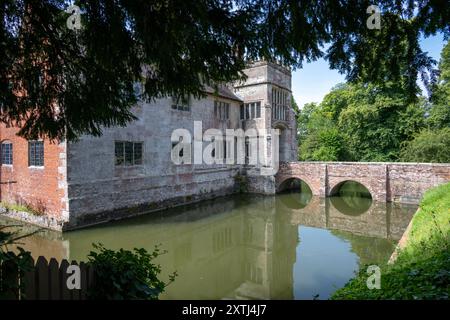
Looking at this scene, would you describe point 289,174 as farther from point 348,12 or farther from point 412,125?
point 348,12

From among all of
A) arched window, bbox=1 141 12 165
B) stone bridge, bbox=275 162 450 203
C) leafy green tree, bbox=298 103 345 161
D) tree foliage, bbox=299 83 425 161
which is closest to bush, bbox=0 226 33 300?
arched window, bbox=1 141 12 165

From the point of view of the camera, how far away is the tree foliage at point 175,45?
117 inches

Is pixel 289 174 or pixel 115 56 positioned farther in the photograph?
pixel 289 174

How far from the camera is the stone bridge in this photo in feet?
52.0

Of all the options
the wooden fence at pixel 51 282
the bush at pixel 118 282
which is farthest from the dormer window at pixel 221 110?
the wooden fence at pixel 51 282

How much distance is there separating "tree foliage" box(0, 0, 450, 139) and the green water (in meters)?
4.45

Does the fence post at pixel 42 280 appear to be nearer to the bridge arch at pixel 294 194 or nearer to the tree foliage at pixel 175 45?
the tree foliage at pixel 175 45

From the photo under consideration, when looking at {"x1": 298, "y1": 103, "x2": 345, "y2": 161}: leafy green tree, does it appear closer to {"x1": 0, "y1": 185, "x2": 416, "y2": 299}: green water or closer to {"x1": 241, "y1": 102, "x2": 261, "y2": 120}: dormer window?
{"x1": 241, "y1": 102, "x2": 261, "y2": 120}: dormer window

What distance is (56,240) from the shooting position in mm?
10039

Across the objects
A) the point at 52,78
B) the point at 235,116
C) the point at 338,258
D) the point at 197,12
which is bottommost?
the point at 338,258

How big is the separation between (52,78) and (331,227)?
11.4 m

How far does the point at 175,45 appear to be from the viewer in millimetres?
3270

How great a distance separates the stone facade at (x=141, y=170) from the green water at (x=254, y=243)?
0.96 meters
